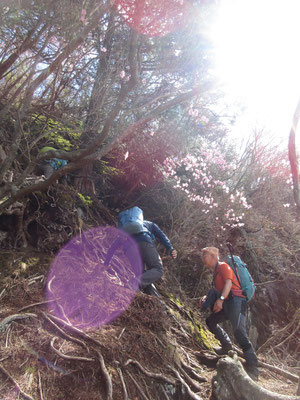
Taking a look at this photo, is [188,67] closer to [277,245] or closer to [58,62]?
[58,62]

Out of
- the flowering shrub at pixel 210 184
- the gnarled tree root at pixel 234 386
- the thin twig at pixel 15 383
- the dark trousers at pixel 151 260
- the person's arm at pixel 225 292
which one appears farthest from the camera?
the flowering shrub at pixel 210 184

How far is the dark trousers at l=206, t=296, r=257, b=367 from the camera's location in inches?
130

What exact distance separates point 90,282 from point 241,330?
2199mm

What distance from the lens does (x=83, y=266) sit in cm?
425

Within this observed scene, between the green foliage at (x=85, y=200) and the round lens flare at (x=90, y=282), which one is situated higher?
the green foliage at (x=85, y=200)

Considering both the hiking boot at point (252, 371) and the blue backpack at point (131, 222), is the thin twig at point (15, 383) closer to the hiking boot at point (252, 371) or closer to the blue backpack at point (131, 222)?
the blue backpack at point (131, 222)

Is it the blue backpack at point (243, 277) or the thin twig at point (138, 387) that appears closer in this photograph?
the thin twig at point (138, 387)

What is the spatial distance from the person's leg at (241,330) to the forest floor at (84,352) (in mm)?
216

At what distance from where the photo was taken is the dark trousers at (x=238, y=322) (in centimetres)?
329

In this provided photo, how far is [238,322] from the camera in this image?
3.35 meters

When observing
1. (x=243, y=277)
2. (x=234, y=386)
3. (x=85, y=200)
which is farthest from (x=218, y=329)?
(x=85, y=200)

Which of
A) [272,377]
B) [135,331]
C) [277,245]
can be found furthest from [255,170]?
[135,331]

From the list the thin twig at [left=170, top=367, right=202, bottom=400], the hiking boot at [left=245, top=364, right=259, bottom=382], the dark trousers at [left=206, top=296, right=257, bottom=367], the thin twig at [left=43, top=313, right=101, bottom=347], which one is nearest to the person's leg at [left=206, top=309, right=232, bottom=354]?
the dark trousers at [left=206, top=296, right=257, bottom=367]

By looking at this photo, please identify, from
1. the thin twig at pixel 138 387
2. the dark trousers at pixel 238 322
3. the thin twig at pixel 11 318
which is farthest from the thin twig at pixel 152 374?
the dark trousers at pixel 238 322
